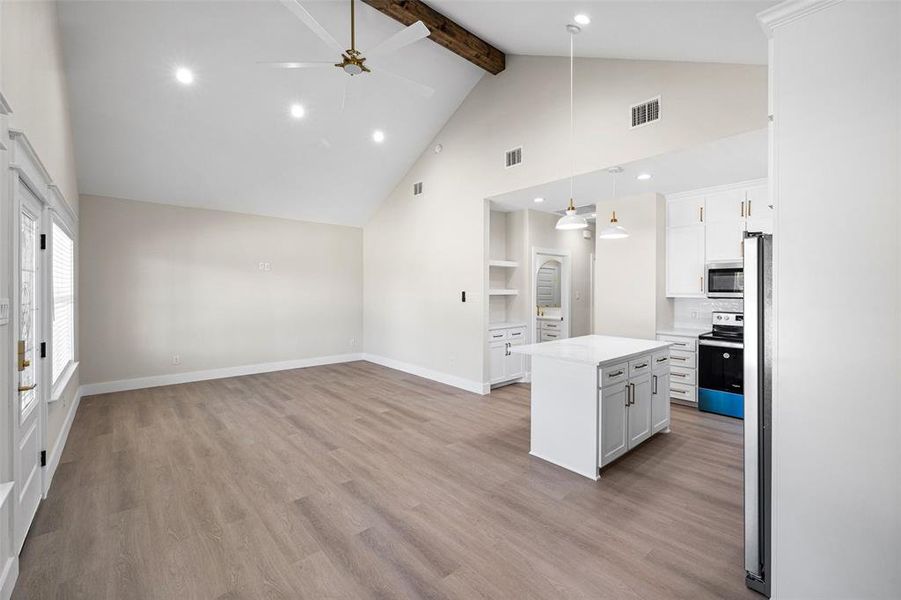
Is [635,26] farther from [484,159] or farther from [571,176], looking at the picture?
[484,159]

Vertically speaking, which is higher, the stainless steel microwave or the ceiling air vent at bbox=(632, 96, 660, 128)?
the ceiling air vent at bbox=(632, 96, 660, 128)

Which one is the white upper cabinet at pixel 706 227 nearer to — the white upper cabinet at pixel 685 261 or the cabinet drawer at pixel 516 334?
the white upper cabinet at pixel 685 261

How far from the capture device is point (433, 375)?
6234mm

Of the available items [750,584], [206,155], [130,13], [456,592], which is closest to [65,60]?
[130,13]

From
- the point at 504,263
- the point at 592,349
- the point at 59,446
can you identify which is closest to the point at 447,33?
the point at 504,263

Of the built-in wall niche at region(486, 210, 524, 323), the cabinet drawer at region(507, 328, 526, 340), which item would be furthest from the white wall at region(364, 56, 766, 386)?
the built-in wall niche at region(486, 210, 524, 323)

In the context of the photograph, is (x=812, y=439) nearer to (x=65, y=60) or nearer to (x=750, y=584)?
(x=750, y=584)

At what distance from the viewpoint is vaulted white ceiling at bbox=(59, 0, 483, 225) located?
379 centimetres

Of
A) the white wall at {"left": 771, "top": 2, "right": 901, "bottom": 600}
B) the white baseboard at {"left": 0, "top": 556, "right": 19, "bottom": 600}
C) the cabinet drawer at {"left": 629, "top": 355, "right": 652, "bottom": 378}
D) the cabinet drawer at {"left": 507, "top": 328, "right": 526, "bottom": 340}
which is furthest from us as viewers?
the cabinet drawer at {"left": 507, "top": 328, "right": 526, "bottom": 340}

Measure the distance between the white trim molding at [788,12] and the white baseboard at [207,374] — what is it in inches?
285

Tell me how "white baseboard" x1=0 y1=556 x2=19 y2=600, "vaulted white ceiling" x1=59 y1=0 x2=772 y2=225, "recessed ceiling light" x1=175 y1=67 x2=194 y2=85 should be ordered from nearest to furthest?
"white baseboard" x1=0 y1=556 x2=19 y2=600 → "vaulted white ceiling" x1=59 y1=0 x2=772 y2=225 → "recessed ceiling light" x1=175 y1=67 x2=194 y2=85

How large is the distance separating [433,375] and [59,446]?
4213 mm

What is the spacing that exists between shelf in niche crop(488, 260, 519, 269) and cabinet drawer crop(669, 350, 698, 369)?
2.43 meters

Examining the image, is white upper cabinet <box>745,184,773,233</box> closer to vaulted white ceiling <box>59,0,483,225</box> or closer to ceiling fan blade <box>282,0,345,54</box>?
vaulted white ceiling <box>59,0,483,225</box>
